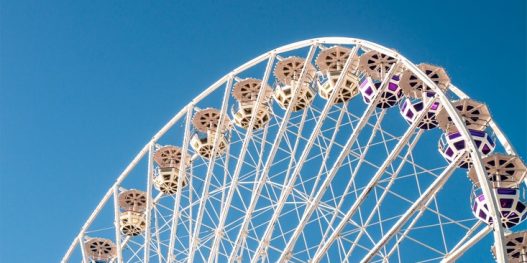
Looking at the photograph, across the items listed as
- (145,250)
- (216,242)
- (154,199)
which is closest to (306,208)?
(216,242)

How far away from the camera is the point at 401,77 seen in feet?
102

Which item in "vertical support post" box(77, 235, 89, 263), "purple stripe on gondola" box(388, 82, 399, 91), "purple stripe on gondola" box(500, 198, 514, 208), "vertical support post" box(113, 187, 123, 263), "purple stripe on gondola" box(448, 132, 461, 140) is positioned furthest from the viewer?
"vertical support post" box(77, 235, 89, 263)

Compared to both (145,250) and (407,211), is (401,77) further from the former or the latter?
(145,250)

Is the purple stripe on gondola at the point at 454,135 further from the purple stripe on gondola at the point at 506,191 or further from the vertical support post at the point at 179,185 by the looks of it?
the vertical support post at the point at 179,185

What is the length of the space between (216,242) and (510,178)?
8.02 m

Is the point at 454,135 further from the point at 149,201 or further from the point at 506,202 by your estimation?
the point at 149,201

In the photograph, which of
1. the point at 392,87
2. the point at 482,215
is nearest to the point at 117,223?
the point at 392,87

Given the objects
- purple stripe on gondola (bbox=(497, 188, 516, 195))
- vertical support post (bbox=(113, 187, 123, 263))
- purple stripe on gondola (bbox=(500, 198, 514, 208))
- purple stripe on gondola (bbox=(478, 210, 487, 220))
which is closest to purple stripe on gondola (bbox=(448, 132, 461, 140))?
purple stripe on gondola (bbox=(497, 188, 516, 195))

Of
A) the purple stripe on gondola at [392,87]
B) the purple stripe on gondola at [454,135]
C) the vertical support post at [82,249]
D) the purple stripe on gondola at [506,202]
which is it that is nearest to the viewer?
the purple stripe on gondola at [506,202]

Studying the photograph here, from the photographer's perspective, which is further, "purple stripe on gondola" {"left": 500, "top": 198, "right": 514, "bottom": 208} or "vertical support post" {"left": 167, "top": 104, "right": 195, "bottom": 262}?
"vertical support post" {"left": 167, "top": 104, "right": 195, "bottom": 262}

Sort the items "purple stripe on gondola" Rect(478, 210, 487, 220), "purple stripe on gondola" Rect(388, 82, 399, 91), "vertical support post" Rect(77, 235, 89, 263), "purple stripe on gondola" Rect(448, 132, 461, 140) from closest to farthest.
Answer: "purple stripe on gondola" Rect(478, 210, 487, 220) < "purple stripe on gondola" Rect(448, 132, 461, 140) < "purple stripe on gondola" Rect(388, 82, 399, 91) < "vertical support post" Rect(77, 235, 89, 263)

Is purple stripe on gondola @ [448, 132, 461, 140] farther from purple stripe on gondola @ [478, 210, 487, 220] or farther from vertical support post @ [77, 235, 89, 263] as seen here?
vertical support post @ [77, 235, 89, 263]

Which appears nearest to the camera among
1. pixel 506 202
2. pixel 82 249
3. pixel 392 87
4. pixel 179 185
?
pixel 506 202

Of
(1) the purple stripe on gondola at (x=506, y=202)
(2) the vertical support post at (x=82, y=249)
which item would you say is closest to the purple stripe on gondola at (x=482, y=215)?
(1) the purple stripe on gondola at (x=506, y=202)
